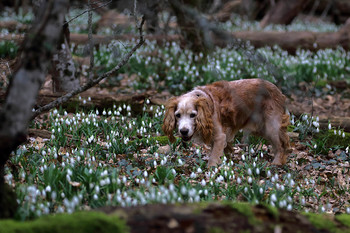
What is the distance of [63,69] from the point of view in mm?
7996

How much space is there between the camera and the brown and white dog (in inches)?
208

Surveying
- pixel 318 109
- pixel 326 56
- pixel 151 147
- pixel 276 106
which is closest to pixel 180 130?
pixel 151 147

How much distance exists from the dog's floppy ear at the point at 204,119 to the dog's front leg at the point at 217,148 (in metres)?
0.20

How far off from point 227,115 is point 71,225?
3.35 meters

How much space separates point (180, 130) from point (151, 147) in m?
0.80

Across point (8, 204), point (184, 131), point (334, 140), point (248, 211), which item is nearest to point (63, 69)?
point (184, 131)

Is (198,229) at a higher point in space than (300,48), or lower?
lower

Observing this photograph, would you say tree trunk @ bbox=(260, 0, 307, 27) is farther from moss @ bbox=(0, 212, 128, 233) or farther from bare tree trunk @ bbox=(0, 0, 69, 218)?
moss @ bbox=(0, 212, 128, 233)

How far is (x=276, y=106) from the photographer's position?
5.79 meters

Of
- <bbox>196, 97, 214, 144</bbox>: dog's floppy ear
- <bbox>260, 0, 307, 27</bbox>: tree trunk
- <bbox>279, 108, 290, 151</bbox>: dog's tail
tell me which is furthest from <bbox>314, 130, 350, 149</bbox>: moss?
<bbox>260, 0, 307, 27</bbox>: tree trunk

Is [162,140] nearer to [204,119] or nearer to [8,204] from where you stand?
[204,119]

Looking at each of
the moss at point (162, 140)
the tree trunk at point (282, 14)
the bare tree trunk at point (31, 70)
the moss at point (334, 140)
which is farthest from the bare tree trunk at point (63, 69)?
the tree trunk at point (282, 14)

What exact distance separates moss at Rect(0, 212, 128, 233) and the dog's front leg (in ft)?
9.46

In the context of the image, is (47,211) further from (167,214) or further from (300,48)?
(300,48)
